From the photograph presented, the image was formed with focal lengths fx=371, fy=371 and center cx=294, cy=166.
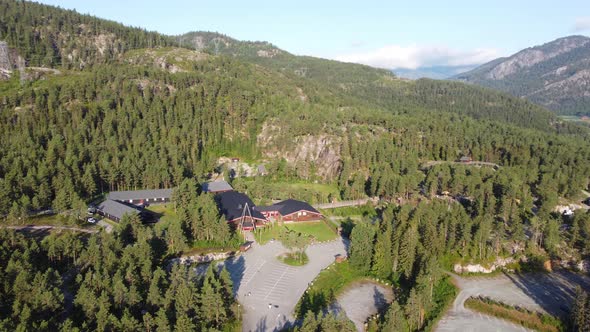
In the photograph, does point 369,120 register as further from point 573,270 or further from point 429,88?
point 429,88

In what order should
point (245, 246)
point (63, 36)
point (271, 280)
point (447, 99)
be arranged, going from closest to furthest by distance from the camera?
point (271, 280)
point (245, 246)
point (63, 36)
point (447, 99)

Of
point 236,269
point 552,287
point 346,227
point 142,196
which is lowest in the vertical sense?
point 236,269

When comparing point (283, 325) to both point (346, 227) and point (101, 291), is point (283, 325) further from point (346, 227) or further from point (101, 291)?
point (346, 227)

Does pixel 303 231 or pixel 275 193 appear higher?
pixel 275 193

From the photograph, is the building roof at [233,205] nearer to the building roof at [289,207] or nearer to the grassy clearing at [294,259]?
the building roof at [289,207]

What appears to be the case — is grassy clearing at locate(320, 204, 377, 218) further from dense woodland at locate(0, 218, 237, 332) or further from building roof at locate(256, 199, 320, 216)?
dense woodland at locate(0, 218, 237, 332)

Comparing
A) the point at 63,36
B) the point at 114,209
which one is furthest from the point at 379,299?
the point at 63,36

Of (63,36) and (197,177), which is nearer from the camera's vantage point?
(197,177)

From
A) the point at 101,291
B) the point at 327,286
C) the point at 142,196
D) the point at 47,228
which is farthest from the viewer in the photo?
the point at 142,196

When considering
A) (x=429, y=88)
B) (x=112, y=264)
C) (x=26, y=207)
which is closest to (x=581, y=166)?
(x=112, y=264)
